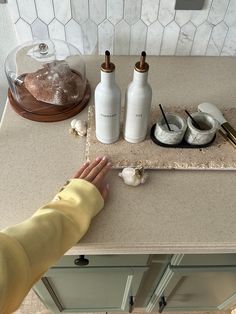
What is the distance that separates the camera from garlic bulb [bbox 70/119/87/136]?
79 centimetres

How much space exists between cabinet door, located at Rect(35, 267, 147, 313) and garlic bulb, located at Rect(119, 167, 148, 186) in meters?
0.25

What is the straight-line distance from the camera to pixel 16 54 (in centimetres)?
98

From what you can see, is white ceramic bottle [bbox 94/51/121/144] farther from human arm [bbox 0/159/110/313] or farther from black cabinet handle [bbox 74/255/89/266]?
black cabinet handle [bbox 74/255/89/266]

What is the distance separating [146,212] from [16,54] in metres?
0.69

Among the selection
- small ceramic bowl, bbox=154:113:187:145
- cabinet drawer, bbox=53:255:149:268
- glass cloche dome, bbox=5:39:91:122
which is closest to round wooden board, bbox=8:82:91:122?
glass cloche dome, bbox=5:39:91:122

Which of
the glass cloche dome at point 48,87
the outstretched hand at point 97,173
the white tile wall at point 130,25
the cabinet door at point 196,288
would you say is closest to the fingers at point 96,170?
the outstretched hand at point 97,173

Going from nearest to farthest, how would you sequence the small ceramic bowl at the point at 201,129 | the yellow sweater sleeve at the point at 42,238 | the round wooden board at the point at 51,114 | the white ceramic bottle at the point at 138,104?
the yellow sweater sleeve at the point at 42,238, the white ceramic bottle at the point at 138,104, the small ceramic bowl at the point at 201,129, the round wooden board at the point at 51,114

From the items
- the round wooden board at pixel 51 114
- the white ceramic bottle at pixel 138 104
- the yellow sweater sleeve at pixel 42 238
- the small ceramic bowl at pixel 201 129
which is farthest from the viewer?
the round wooden board at pixel 51 114

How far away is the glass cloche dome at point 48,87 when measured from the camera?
0.83m

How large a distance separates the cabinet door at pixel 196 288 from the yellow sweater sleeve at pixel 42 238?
0.33 m

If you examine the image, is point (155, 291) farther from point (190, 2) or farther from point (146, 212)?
point (190, 2)

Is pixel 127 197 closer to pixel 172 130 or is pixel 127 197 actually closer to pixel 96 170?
pixel 96 170

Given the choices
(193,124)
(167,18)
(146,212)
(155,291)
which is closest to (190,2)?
(167,18)

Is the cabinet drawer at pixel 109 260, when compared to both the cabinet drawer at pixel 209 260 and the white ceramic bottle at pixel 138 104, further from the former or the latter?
the white ceramic bottle at pixel 138 104
